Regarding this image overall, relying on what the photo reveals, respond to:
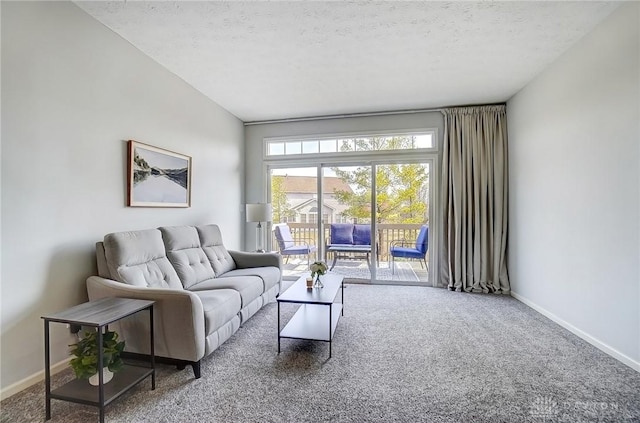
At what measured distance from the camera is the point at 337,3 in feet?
7.00

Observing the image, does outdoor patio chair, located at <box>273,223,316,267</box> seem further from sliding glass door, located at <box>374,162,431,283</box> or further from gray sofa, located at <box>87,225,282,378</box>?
gray sofa, located at <box>87,225,282,378</box>

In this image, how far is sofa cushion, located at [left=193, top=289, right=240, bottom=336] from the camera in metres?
2.11

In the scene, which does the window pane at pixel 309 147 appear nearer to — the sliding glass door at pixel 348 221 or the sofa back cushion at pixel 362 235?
the sliding glass door at pixel 348 221

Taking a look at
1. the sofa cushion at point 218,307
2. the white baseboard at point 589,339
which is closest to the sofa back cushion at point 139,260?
the sofa cushion at point 218,307

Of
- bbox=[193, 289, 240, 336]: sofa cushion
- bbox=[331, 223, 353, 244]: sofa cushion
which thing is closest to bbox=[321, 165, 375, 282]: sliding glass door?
bbox=[331, 223, 353, 244]: sofa cushion

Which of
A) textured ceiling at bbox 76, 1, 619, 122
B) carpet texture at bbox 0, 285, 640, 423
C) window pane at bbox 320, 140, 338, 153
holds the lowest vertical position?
carpet texture at bbox 0, 285, 640, 423

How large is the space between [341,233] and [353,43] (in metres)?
2.78

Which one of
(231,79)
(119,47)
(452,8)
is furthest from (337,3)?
(119,47)

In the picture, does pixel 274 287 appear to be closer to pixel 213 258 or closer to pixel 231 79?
pixel 213 258

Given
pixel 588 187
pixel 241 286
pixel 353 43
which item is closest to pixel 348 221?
pixel 241 286

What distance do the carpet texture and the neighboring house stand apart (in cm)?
210

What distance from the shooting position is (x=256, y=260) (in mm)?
3646

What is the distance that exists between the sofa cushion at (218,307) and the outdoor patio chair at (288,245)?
7.08ft

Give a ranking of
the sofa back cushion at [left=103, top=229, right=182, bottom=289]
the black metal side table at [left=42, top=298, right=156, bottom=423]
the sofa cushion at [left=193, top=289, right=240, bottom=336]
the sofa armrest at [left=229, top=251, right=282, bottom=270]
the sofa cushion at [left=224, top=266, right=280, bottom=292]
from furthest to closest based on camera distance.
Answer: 1. the sofa armrest at [left=229, top=251, right=282, bottom=270]
2. the sofa cushion at [left=224, top=266, right=280, bottom=292]
3. the sofa back cushion at [left=103, top=229, right=182, bottom=289]
4. the sofa cushion at [left=193, top=289, right=240, bottom=336]
5. the black metal side table at [left=42, top=298, right=156, bottom=423]
